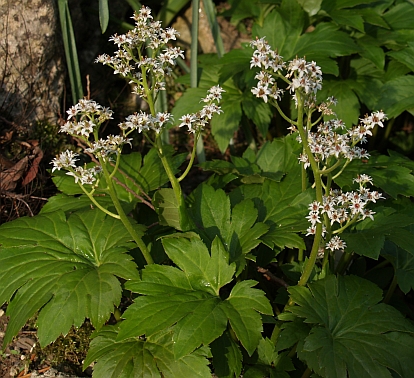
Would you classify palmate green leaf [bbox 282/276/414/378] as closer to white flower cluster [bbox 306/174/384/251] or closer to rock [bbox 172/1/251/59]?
white flower cluster [bbox 306/174/384/251]

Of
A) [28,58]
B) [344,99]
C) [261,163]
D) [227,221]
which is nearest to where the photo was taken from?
[227,221]

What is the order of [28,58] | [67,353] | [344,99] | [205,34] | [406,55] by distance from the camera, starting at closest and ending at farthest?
1. [67,353]
2. [28,58]
3. [406,55]
4. [344,99]
5. [205,34]

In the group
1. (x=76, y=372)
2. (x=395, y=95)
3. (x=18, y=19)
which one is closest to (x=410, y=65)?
(x=395, y=95)

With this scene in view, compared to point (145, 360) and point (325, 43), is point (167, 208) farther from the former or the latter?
point (325, 43)

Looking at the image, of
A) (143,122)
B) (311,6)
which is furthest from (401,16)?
(143,122)

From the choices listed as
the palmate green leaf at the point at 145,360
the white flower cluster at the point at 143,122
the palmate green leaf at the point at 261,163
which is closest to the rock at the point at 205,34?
the palmate green leaf at the point at 261,163

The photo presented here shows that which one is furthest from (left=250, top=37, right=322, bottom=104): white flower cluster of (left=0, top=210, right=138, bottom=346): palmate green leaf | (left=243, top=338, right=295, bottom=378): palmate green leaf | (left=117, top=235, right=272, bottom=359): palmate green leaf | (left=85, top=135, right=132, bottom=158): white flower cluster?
(left=243, top=338, right=295, bottom=378): palmate green leaf

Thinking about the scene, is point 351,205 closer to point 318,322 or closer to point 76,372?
point 318,322

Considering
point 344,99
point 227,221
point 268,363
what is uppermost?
point 344,99
